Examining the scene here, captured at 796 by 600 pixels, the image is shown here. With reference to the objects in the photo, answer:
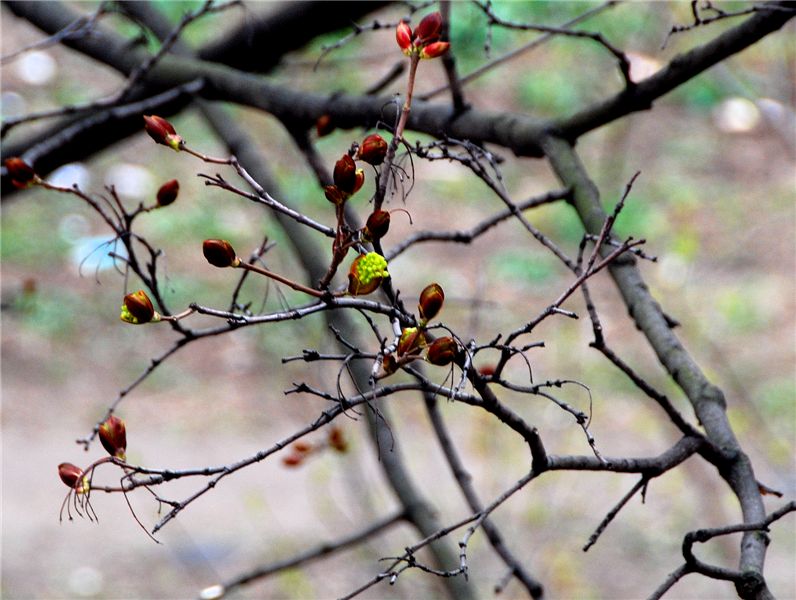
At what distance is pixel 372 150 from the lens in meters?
0.84

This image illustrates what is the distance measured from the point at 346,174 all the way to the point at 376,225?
5cm

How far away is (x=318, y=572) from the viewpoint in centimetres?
427

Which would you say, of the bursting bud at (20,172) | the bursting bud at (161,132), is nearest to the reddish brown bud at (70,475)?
the bursting bud at (161,132)

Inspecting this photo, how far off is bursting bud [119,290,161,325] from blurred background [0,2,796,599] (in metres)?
1.29

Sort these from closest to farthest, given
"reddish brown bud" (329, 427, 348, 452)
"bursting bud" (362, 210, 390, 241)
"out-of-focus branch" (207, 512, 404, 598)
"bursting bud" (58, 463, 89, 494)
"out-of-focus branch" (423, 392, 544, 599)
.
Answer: "bursting bud" (362, 210, 390, 241) < "bursting bud" (58, 463, 89, 494) < "out-of-focus branch" (423, 392, 544, 599) < "reddish brown bud" (329, 427, 348, 452) < "out-of-focus branch" (207, 512, 404, 598)

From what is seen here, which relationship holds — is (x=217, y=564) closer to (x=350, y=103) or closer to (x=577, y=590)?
(x=577, y=590)

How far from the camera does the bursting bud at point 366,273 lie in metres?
0.78

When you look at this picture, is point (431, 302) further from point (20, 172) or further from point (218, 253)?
point (20, 172)

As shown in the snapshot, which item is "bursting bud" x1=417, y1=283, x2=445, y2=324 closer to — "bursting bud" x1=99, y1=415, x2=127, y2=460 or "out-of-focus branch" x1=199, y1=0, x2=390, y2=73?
"bursting bud" x1=99, y1=415, x2=127, y2=460

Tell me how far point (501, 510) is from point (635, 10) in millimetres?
2520

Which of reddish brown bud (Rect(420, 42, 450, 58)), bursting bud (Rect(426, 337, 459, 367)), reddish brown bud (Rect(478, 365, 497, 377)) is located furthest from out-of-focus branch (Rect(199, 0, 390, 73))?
bursting bud (Rect(426, 337, 459, 367))

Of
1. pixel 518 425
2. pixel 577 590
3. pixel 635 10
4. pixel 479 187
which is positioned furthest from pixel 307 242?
pixel 479 187

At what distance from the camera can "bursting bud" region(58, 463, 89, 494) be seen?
2.87 feet

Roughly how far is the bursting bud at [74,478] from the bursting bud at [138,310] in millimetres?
161
